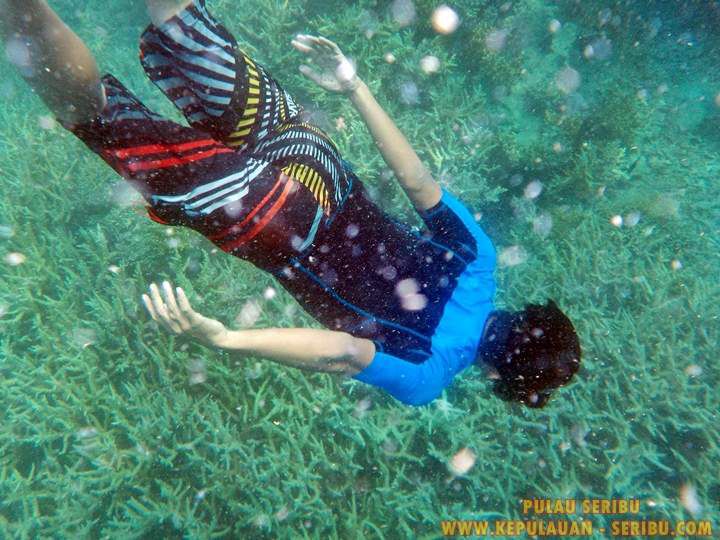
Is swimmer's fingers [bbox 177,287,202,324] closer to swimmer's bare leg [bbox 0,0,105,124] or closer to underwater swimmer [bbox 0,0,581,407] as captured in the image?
underwater swimmer [bbox 0,0,581,407]

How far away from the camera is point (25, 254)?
4809 millimetres

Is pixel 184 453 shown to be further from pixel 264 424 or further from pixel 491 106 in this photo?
pixel 491 106

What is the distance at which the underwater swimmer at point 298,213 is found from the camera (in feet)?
5.10

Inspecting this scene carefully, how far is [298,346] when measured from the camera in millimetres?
2012

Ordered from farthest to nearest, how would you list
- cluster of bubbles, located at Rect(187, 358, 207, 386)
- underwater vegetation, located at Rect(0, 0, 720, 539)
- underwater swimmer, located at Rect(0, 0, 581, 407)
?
cluster of bubbles, located at Rect(187, 358, 207, 386) → underwater vegetation, located at Rect(0, 0, 720, 539) → underwater swimmer, located at Rect(0, 0, 581, 407)

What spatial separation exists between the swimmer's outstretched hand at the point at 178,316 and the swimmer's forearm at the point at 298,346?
99mm

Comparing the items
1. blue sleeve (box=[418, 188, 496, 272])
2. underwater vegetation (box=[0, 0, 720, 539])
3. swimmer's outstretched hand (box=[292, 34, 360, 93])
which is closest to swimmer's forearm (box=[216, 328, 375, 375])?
blue sleeve (box=[418, 188, 496, 272])

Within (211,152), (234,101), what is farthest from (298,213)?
(234,101)

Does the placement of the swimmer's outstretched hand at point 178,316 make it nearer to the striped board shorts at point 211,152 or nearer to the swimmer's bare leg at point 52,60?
the striped board shorts at point 211,152

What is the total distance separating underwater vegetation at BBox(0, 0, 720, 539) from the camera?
3707 millimetres

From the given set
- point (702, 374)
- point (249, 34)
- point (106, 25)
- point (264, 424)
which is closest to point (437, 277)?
point (264, 424)

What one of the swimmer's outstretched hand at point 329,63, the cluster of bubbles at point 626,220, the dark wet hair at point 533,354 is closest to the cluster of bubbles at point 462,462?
the dark wet hair at point 533,354

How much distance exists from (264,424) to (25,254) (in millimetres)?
3465

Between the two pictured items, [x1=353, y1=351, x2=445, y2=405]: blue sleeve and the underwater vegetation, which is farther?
the underwater vegetation
